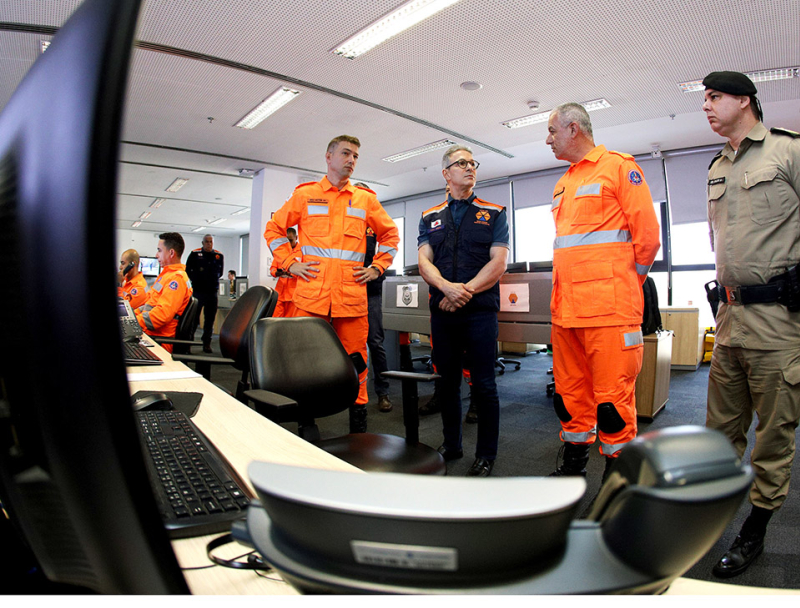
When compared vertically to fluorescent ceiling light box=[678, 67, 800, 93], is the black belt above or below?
below

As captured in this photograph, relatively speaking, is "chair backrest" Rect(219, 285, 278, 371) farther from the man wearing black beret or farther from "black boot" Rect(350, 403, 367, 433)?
the man wearing black beret

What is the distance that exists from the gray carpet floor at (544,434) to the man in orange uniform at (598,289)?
0.93ft

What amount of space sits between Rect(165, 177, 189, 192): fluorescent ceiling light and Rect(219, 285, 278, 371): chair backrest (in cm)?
649

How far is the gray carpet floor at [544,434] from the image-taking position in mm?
1420

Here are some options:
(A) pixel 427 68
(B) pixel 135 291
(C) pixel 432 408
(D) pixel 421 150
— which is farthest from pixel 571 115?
(D) pixel 421 150

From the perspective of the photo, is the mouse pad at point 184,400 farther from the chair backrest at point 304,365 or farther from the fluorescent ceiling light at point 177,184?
the fluorescent ceiling light at point 177,184

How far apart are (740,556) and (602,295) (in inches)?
35.2

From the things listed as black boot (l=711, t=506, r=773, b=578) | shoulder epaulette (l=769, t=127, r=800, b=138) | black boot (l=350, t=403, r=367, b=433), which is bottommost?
black boot (l=711, t=506, r=773, b=578)

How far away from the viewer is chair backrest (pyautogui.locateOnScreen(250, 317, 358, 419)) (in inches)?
56.9

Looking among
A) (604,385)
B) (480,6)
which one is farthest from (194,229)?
(604,385)

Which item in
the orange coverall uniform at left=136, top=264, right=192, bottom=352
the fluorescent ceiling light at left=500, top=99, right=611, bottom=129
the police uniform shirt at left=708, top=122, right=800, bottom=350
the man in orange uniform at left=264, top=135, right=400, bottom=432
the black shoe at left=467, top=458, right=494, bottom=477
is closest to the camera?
the police uniform shirt at left=708, top=122, right=800, bottom=350

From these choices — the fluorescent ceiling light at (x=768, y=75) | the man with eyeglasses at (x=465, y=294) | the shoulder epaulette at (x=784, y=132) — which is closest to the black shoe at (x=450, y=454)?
the man with eyeglasses at (x=465, y=294)

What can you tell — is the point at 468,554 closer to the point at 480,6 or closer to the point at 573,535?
the point at 573,535

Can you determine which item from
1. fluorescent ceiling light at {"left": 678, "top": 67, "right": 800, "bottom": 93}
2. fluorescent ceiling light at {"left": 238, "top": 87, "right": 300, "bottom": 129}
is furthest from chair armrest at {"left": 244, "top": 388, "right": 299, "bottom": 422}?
Answer: fluorescent ceiling light at {"left": 678, "top": 67, "right": 800, "bottom": 93}
